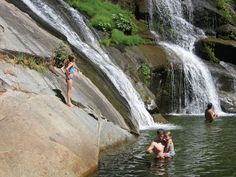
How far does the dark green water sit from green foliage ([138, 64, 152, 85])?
284 inches

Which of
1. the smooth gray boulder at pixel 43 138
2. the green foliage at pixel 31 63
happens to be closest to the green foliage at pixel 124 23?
the green foliage at pixel 31 63

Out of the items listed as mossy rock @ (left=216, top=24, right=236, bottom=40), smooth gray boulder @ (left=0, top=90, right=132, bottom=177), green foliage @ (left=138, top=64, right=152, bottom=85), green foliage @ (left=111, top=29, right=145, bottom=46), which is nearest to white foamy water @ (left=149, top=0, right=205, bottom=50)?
mossy rock @ (left=216, top=24, right=236, bottom=40)

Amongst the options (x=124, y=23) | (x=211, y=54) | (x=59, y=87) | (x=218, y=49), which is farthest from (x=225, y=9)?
(x=59, y=87)

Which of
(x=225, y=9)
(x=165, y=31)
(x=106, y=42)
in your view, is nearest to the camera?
(x=106, y=42)

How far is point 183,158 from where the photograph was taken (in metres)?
16.2

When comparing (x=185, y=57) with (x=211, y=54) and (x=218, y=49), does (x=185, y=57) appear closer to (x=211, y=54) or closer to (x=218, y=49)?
(x=211, y=54)

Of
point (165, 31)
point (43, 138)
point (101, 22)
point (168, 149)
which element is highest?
point (165, 31)

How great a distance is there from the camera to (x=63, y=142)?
44.7ft

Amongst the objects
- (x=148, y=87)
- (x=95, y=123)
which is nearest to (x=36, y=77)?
(x=95, y=123)

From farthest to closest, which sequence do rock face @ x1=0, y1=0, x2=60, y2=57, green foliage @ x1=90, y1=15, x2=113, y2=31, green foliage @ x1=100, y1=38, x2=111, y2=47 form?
1. green foliage @ x1=90, y1=15, x2=113, y2=31
2. green foliage @ x1=100, y1=38, x2=111, y2=47
3. rock face @ x1=0, y1=0, x2=60, y2=57

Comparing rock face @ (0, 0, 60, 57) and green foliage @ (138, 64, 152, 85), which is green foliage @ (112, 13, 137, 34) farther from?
rock face @ (0, 0, 60, 57)

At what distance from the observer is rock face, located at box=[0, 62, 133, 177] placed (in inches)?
486

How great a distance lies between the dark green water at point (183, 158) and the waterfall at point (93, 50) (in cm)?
258

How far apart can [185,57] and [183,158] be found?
1630 centimetres
